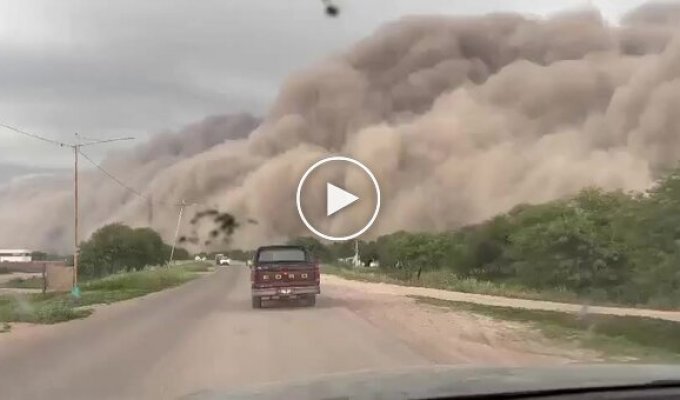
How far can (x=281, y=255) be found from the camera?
89.6ft

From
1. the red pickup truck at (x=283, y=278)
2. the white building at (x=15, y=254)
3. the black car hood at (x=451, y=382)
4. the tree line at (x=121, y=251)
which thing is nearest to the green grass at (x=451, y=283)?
the red pickup truck at (x=283, y=278)

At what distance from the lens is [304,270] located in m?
25.8

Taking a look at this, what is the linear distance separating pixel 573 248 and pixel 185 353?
3630 cm

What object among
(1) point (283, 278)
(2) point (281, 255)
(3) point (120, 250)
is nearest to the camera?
(1) point (283, 278)

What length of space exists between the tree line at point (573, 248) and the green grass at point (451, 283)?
1250mm

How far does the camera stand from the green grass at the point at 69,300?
2467 centimetres

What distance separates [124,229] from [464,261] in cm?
→ 3258

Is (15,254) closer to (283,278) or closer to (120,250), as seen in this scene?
(120,250)

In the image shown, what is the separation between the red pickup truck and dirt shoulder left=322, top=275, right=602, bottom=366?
5.20ft

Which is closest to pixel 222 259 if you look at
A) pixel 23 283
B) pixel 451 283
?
pixel 23 283

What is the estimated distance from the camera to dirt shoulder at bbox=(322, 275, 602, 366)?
42.7 feet

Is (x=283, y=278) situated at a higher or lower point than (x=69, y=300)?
higher

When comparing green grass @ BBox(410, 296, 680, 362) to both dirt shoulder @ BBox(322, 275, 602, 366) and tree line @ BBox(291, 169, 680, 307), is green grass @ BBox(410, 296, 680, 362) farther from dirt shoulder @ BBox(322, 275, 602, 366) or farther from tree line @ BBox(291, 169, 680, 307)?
tree line @ BBox(291, 169, 680, 307)

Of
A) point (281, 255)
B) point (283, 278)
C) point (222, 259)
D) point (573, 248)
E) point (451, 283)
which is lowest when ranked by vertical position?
point (451, 283)
